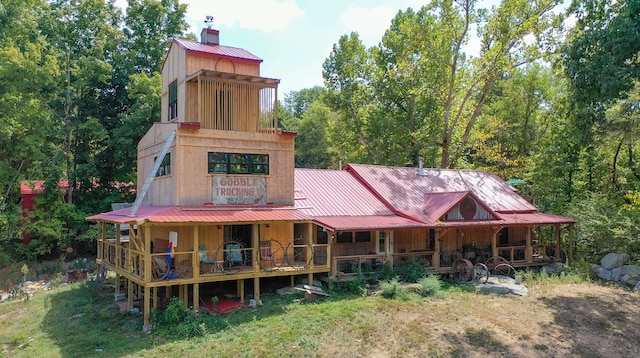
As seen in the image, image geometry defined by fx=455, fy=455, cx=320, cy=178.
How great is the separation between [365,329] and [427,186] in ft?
39.8

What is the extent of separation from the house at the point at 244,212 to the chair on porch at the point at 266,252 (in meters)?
0.04

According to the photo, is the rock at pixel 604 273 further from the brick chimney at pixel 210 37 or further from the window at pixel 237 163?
the brick chimney at pixel 210 37

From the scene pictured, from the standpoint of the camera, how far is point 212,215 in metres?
15.1

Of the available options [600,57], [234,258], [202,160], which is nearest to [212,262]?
[234,258]

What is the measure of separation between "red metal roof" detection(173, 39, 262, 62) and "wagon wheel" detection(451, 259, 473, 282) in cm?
1185

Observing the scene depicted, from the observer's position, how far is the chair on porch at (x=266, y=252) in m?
16.5

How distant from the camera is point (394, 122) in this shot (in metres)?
33.7

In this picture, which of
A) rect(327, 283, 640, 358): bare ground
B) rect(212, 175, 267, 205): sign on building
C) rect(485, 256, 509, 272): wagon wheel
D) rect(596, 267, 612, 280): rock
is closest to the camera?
rect(327, 283, 640, 358): bare ground

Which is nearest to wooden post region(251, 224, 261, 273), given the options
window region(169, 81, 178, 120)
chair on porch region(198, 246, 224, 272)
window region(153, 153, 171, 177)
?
chair on porch region(198, 246, 224, 272)

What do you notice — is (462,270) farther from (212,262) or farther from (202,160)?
(202,160)

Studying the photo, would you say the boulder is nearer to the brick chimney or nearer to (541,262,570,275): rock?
(541,262,570,275): rock

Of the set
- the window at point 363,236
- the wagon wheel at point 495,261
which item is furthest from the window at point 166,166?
the wagon wheel at point 495,261

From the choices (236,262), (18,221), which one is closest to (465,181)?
(236,262)

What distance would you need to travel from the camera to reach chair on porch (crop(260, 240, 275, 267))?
54.2 feet
